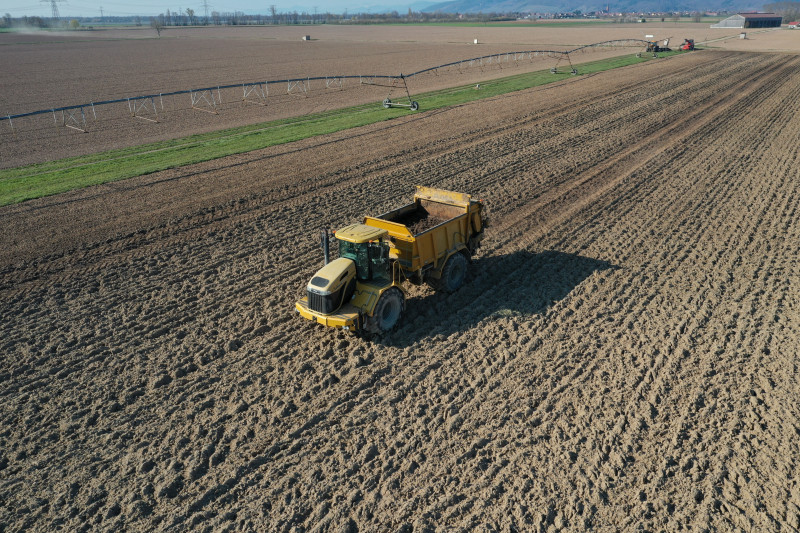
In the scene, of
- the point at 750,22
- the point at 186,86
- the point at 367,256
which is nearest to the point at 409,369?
the point at 367,256

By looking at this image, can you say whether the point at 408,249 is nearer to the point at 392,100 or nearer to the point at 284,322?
the point at 284,322

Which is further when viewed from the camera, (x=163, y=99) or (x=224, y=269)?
(x=163, y=99)

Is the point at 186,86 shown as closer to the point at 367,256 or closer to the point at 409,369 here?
the point at 367,256

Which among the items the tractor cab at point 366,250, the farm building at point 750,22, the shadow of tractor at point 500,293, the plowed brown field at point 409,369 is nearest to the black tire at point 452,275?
the shadow of tractor at point 500,293

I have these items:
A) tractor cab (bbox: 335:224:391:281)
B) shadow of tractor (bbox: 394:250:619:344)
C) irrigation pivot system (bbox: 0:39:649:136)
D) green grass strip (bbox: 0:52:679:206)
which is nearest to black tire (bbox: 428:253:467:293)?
shadow of tractor (bbox: 394:250:619:344)

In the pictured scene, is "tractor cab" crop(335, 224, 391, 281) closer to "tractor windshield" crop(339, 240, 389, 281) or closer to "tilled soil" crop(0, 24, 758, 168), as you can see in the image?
"tractor windshield" crop(339, 240, 389, 281)

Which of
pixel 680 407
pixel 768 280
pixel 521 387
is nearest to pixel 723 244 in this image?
pixel 768 280

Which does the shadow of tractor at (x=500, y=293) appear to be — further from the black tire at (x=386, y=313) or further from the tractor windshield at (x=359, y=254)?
the tractor windshield at (x=359, y=254)
